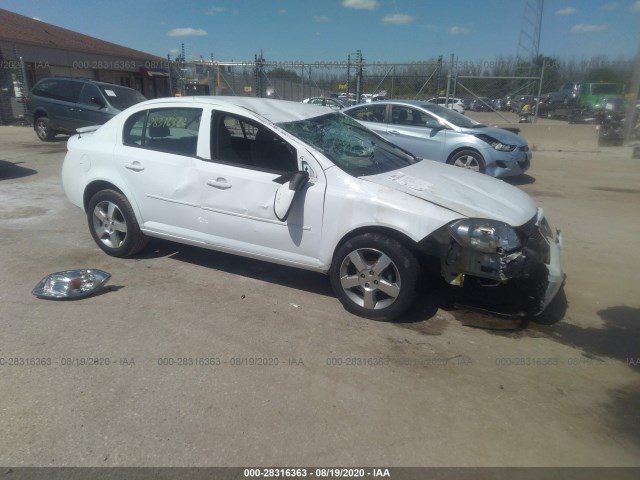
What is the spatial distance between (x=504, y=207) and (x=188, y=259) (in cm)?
327

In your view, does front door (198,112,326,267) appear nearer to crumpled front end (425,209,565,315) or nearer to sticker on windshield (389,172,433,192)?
sticker on windshield (389,172,433,192)

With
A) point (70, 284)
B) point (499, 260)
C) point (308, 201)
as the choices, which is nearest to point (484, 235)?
point (499, 260)

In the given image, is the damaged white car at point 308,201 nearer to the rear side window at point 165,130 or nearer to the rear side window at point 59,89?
the rear side window at point 165,130

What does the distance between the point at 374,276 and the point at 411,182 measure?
88cm

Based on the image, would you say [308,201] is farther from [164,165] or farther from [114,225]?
[114,225]

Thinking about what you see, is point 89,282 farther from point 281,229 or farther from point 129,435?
point 129,435

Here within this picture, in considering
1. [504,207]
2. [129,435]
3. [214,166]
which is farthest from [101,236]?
[504,207]

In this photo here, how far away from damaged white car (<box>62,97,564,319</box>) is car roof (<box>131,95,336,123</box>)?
2 centimetres

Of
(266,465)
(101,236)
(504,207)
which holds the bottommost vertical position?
(266,465)

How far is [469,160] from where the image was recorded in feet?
30.6

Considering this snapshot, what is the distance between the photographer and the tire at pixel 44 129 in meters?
14.2

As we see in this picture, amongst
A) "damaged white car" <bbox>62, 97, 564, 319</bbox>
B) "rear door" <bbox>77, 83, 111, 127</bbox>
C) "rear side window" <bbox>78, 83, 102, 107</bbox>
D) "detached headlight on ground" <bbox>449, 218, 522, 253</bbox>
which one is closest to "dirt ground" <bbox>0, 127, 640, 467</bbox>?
"damaged white car" <bbox>62, 97, 564, 319</bbox>

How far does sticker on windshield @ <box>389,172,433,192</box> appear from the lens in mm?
3986

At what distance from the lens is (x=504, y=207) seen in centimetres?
398
